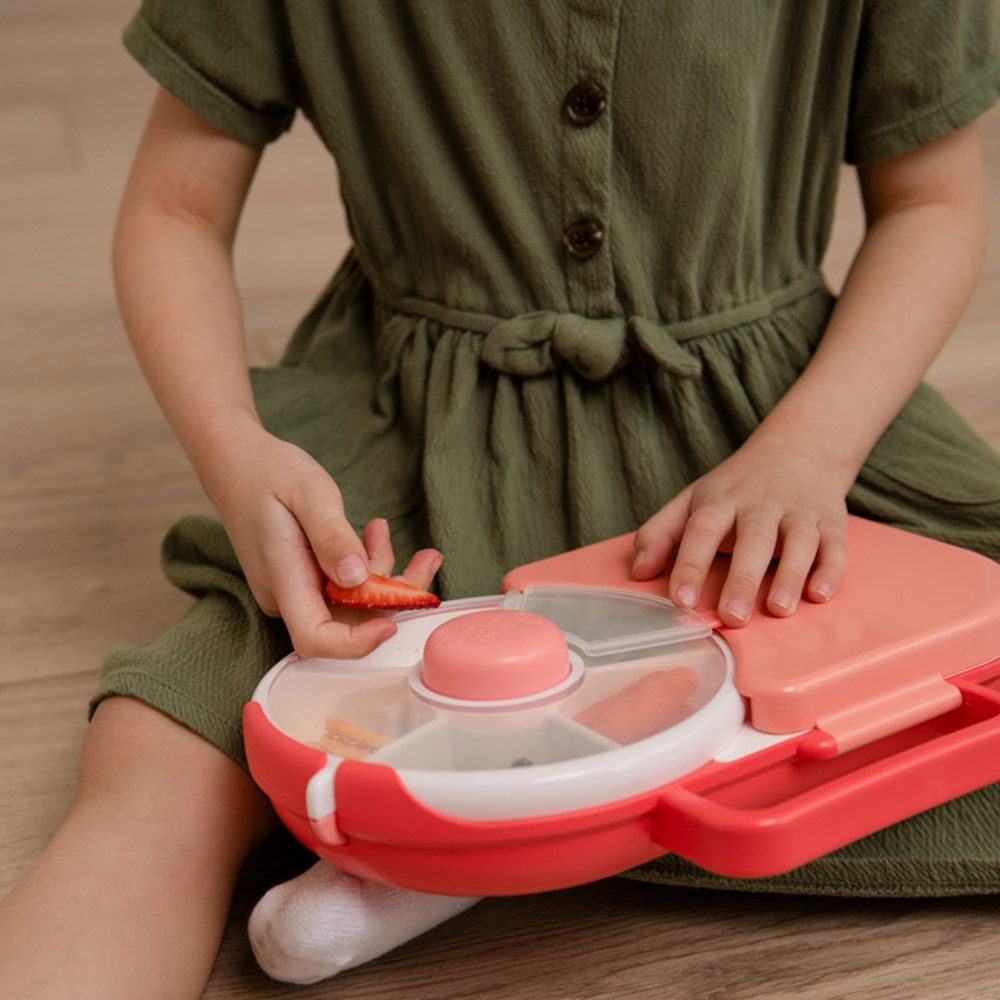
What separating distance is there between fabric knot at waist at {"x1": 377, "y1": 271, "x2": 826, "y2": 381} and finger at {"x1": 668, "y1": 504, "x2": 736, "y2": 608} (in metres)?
0.12

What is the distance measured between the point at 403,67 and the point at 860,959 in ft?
1.59

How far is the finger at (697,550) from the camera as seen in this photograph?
0.60 metres

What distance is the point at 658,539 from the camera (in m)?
0.64

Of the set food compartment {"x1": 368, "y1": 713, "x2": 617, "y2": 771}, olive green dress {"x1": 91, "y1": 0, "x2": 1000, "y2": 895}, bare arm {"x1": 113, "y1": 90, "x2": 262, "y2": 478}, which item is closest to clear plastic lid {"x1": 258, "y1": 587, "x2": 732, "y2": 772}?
food compartment {"x1": 368, "y1": 713, "x2": 617, "y2": 771}

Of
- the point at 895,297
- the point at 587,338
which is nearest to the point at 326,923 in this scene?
the point at 587,338

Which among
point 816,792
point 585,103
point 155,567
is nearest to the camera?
point 816,792

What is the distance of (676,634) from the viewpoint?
58 cm

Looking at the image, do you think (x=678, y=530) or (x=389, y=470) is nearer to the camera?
(x=678, y=530)

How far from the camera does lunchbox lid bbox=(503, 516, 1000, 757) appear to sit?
21.0 inches

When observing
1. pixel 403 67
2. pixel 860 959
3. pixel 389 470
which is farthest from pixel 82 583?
pixel 860 959

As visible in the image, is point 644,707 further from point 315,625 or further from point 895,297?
point 895,297

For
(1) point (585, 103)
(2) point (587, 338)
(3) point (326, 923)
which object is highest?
(1) point (585, 103)

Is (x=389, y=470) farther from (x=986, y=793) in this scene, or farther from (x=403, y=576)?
(x=986, y=793)

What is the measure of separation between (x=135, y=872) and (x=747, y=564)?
Answer: 28 centimetres
